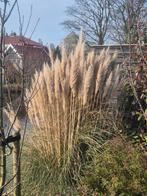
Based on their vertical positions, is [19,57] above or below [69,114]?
above

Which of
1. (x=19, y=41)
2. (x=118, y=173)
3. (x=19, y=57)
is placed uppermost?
(x=19, y=41)

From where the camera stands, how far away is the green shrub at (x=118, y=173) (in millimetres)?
3490

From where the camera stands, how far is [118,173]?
362cm

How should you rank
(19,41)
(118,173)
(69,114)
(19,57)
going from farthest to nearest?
(69,114) < (19,57) < (118,173) < (19,41)

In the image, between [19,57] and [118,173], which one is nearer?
[118,173]

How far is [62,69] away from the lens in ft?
15.8

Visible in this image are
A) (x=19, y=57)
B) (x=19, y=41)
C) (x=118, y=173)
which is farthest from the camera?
(x=19, y=57)

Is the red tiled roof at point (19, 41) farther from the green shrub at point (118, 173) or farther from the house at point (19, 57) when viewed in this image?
the green shrub at point (118, 173)

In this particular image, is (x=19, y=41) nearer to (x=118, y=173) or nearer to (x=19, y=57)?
(x=19, y=57)

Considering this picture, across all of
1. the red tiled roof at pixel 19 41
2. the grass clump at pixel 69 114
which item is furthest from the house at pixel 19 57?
the grass clump at pixel 69 114

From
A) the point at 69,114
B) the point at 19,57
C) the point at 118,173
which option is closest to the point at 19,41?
the point at 19,57

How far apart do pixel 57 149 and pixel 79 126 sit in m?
0.33

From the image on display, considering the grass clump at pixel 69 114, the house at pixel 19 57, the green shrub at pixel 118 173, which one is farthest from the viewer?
the grass clump at pixel 69 114

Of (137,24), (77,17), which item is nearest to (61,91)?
(137,24)
